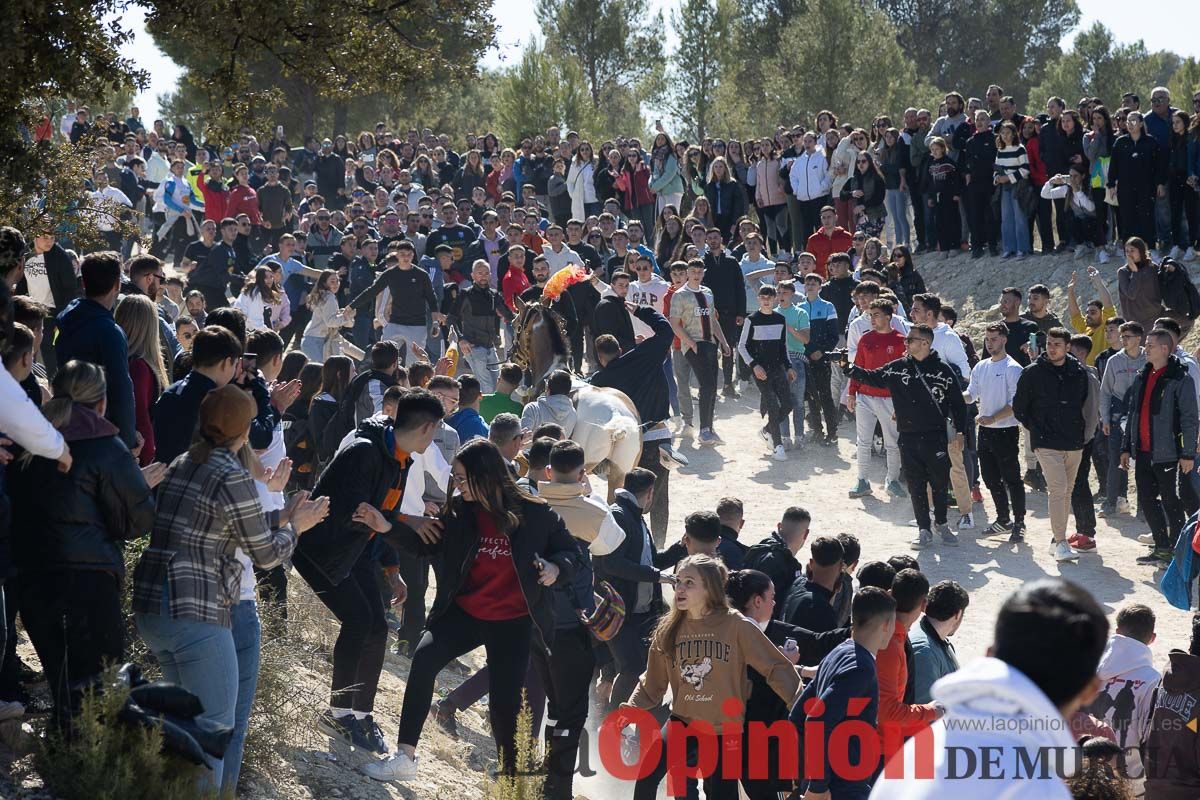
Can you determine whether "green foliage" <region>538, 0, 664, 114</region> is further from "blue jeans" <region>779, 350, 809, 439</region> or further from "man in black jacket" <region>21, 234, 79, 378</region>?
"man in black jacket" <region>21, 234, 79, 378</region>

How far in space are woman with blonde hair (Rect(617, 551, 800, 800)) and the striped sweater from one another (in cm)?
1432

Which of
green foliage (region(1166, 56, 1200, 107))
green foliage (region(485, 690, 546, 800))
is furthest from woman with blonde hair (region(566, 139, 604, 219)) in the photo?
green foliage (region(1166, 56, 1200, 107))

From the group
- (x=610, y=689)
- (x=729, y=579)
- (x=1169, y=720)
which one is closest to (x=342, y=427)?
(x=610, y=689)

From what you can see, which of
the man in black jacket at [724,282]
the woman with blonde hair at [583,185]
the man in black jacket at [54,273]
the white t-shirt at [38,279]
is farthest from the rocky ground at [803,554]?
the woman with blonde hair at [583,185]

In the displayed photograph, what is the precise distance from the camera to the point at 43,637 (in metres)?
5.50

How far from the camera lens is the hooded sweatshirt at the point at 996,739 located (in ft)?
8.87

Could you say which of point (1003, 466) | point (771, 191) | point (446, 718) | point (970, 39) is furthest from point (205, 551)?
point (970, 39)

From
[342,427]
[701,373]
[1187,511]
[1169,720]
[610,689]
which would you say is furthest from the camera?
[701,373]

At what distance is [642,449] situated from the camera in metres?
12.3

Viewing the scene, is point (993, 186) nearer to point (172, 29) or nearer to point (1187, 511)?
point (1187, 511)

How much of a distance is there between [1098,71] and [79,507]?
56.5m

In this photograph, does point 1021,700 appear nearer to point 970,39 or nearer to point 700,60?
point 700,60

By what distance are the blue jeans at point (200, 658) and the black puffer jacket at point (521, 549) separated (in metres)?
1.47

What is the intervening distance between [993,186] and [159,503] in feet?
54.8
